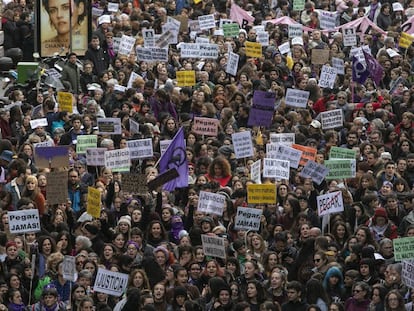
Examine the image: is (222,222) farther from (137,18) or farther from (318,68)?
(137,18)

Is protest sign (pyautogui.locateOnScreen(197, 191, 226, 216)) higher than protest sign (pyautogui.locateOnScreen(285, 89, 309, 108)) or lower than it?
higher

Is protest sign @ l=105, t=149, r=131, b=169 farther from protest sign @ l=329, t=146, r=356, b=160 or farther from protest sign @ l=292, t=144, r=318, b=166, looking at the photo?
protest sign @ l=329, t=146, r=356, b=160

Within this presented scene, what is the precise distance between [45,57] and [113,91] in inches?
196

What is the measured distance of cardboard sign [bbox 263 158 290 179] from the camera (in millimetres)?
23922

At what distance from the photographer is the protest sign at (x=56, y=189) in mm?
22766

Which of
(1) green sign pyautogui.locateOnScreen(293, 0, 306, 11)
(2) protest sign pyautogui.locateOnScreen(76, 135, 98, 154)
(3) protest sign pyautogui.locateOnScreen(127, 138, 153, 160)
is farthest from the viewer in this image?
(1) green sign pyautogui.locateOnScreen(293, 0, 306, 11)

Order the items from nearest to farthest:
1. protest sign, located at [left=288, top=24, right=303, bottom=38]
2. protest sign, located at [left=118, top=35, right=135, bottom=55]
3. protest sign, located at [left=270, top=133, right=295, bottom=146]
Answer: protest sign, located at [left=270, top=133, right=295, bottom=146] < protest sign, located at [left=118, top=35, right=135, bottom=55] < protest sign, located at [left=288, top=24, right=303, bottom=38]

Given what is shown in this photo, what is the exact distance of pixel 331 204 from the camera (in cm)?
2219

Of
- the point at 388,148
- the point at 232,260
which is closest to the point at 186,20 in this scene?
the point at 388,148

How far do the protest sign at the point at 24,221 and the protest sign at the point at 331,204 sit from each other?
3.48 metres

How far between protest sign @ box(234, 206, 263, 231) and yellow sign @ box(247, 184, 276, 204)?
653 mm

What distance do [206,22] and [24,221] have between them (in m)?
14.2

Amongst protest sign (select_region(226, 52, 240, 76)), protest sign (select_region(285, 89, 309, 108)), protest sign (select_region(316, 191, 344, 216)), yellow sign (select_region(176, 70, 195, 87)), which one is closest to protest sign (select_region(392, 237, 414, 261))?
protest sign (select_region(316, 191, 344, 216))

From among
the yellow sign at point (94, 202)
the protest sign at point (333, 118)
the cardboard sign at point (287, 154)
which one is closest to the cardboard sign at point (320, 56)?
the protest sign at point (333, 118)
